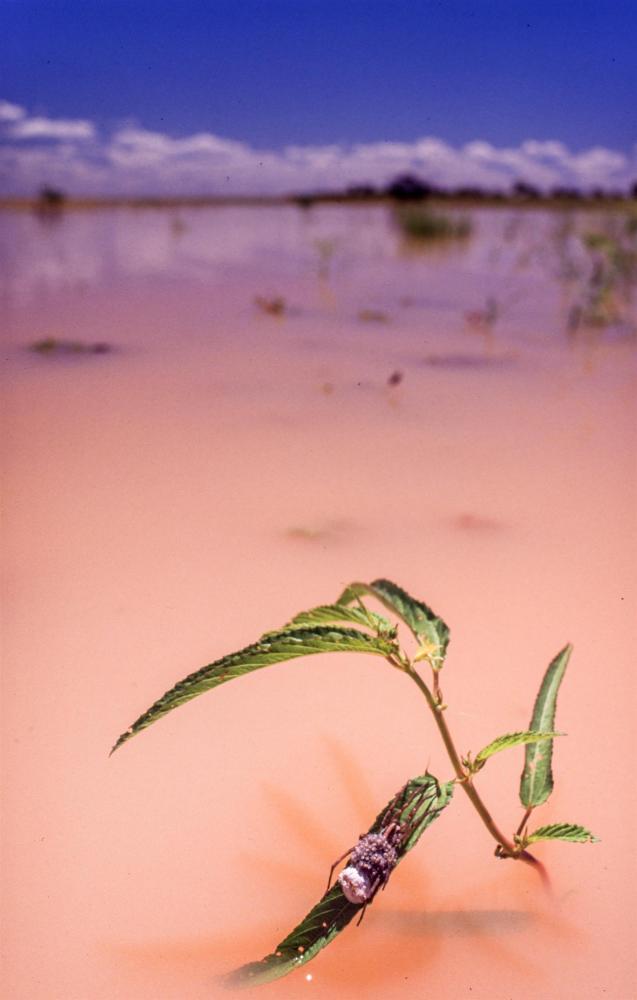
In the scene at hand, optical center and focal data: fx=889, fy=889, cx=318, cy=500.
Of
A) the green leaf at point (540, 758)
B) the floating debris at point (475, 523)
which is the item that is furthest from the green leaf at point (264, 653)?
the floating debris at point (475, 523)

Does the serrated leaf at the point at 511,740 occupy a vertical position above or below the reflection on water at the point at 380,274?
below

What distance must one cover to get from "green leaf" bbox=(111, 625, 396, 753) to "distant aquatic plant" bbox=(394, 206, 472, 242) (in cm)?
700

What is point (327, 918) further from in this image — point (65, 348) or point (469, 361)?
point (65, 348)

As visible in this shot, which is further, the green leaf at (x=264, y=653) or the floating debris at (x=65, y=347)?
the floating debris at (x=65, y=347)

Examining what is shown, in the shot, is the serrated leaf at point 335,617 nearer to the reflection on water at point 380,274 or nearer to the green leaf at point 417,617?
the green leaf at point 417,617

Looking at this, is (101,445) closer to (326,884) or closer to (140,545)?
(140,545)

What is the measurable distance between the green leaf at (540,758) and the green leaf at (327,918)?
0.13 meters

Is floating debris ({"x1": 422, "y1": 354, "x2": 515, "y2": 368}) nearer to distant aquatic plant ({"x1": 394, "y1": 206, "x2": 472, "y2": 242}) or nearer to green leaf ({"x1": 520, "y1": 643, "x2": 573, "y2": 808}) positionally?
green leaf ({"x1": 520, "y1": 643, "x2": 573, "y2": 808})

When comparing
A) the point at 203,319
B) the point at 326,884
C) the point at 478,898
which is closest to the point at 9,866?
the point at 326,884

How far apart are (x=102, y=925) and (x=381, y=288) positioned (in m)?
3.93

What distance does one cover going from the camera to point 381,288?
441 cm

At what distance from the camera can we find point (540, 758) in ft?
2.85

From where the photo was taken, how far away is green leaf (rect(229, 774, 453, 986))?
69cm

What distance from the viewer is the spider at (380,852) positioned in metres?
0.70
